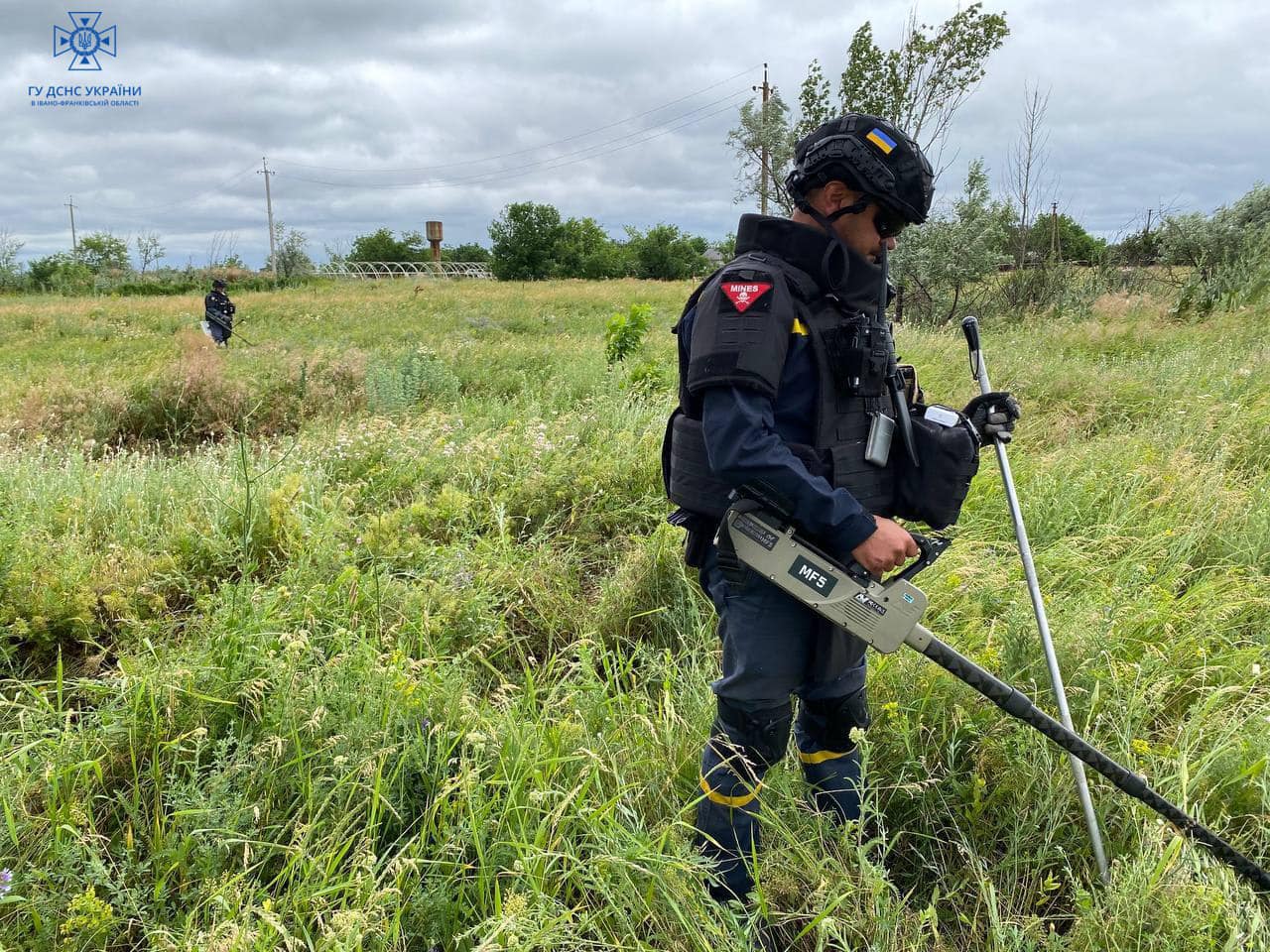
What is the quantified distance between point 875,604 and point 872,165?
106cm

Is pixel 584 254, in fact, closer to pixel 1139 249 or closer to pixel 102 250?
pixel 102 250

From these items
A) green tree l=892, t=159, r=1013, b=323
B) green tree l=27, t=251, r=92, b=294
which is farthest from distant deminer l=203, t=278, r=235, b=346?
green tree l=27, t=251, r=92, b=294

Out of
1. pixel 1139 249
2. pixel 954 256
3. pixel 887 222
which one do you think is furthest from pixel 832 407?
pixel 1139 249

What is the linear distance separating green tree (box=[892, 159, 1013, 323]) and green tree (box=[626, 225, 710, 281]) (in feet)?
178

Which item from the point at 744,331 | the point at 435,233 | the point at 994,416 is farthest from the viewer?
the point at 435,233

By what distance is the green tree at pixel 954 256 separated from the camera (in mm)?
12242

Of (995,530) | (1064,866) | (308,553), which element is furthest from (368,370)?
(1064,866)

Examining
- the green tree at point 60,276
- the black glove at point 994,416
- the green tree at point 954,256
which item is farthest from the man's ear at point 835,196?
the green tree at point 60,276

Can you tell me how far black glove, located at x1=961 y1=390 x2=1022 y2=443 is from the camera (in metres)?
2.03

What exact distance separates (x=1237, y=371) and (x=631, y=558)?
5.42 meters

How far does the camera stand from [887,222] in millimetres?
1887

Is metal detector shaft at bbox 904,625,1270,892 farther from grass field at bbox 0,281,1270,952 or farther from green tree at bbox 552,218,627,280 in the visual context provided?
green tree at bbox 552,218,627,280

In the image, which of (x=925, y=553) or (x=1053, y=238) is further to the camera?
(x=1053, y=238)

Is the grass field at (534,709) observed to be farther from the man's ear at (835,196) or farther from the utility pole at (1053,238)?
the utility pole at (1053,238)
